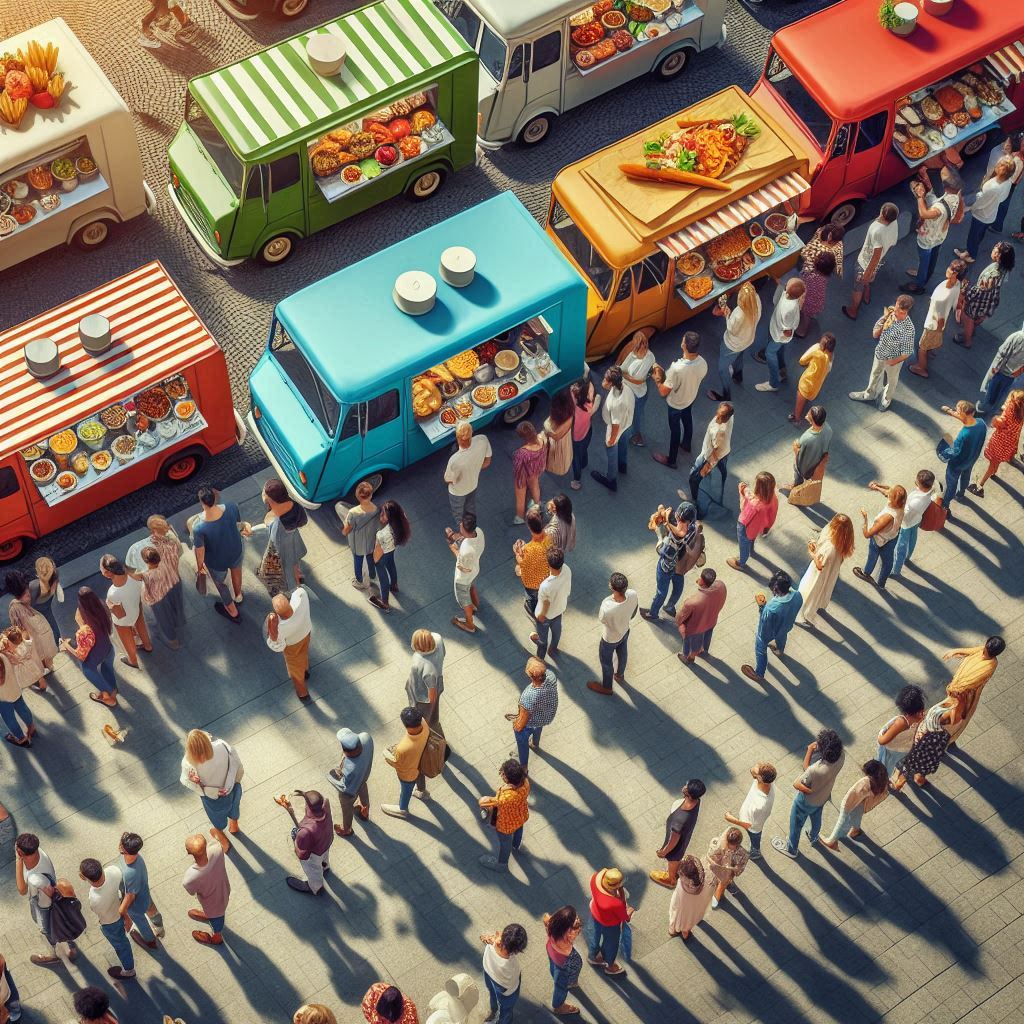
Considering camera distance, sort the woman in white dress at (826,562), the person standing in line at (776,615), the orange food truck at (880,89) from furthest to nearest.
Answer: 1. the orange food truck at (880,89)
2. the woman in white dress at (826,562)
3. the person standing in line at (776,615)

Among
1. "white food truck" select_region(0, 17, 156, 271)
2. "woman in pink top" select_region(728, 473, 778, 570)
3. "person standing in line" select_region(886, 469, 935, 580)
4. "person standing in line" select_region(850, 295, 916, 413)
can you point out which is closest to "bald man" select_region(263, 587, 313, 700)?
"woman in pink top" select_region(728, 473, 778, 570)

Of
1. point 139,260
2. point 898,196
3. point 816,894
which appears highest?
point 898,196

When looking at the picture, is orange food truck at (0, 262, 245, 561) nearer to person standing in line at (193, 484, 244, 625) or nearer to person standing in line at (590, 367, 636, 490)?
person standing in line at (193, 484, 244, 625)

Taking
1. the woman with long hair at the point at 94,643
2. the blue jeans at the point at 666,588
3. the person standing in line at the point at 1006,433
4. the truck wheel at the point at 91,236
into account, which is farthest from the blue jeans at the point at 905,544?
the truck wheel at the point at 91,236

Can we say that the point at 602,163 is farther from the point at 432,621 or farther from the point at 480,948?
the point at 480,948

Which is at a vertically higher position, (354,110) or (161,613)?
(354,110)

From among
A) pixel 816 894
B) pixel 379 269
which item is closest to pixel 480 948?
pixel 816 894

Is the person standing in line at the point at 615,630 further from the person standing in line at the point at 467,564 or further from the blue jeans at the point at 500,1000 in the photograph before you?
the blue jeans at the point at 500,1000
